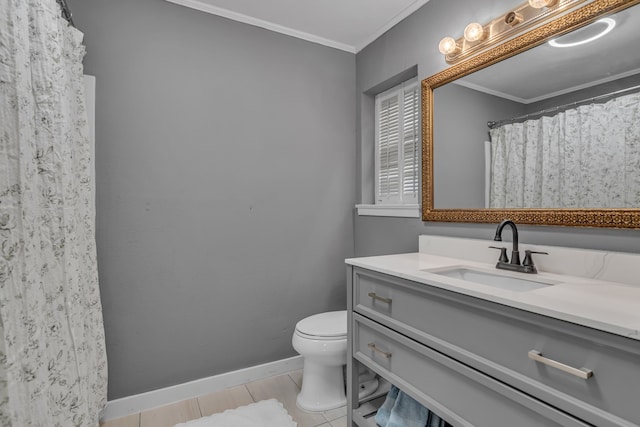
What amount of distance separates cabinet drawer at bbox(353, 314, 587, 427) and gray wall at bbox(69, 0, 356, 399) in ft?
2.92

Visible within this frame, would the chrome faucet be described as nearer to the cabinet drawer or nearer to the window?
the cabinet drawer

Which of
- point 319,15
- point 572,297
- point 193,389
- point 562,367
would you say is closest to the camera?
point 562,367

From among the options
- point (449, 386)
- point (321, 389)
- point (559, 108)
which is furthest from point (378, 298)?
point (559, 108)

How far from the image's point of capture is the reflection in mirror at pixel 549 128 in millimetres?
1085

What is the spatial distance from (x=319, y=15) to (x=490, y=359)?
81.6 inches

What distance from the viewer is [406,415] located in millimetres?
1313

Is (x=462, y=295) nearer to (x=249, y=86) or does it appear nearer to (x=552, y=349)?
(x=552, y=349)

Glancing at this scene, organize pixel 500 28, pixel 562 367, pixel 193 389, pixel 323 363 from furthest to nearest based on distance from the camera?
pixel 193 389
pixel 323 363
pixel 500 28
pixel 562 367

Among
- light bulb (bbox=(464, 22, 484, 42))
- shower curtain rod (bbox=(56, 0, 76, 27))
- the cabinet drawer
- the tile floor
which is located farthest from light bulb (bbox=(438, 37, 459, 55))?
the tile floor

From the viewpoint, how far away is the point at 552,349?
778mm

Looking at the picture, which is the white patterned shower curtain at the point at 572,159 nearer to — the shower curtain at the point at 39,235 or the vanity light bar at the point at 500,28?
the vanity light bar at the point at 500,28

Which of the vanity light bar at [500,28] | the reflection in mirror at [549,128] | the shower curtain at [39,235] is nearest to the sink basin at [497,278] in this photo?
the reflection in mirror at [549,128]

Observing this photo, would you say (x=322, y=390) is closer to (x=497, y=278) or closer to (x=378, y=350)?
(x=378, y=350)

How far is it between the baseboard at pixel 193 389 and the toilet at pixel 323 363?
31cm
